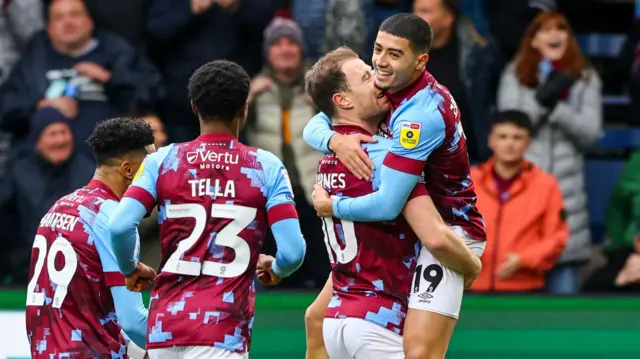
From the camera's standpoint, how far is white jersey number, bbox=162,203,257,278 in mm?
4883

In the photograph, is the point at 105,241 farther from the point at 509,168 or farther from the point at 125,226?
the point at 509,168

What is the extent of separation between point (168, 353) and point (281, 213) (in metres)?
0.68

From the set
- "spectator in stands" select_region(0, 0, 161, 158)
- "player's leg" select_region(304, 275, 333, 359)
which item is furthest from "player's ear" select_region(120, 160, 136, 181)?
"spectator in stands" select_region(0, 0, 161, 158)

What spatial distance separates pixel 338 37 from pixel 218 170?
464cm

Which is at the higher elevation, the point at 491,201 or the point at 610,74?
the point at 610,74

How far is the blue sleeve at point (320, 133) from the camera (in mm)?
5301

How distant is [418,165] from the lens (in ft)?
16.4

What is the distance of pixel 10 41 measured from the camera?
977 centimetres

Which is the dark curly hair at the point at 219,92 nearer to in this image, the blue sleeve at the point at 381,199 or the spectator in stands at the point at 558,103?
the blue sleeve at the point at 381,199

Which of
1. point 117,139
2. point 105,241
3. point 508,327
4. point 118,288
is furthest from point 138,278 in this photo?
point 508,327

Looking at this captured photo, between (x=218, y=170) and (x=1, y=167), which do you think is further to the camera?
(x=1, y=167)

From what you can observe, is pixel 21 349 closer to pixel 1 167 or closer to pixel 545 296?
pixel 1 167

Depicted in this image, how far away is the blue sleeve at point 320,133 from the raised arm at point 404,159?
35cm

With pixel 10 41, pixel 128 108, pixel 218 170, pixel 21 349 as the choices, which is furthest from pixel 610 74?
pixel 218 170
